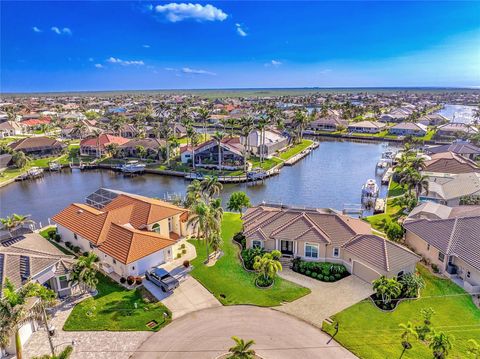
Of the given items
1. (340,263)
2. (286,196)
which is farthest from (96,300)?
(286,196)

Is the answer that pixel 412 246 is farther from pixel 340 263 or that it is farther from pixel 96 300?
pixel 96 300

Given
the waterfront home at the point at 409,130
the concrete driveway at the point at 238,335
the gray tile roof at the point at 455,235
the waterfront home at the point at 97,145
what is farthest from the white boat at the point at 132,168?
the waterfront home at the point at 409,130

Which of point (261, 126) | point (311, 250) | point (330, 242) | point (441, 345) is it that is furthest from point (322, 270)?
point (261, 126)

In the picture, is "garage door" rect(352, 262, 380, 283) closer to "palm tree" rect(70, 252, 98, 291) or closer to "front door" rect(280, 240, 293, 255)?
"front door" rect(280, 240, 293, 255)

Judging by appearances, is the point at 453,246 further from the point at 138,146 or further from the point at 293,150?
the point at 138,146

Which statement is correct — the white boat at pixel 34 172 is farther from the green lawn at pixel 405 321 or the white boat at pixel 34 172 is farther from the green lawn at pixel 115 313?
the green lawn at pixel 405 321

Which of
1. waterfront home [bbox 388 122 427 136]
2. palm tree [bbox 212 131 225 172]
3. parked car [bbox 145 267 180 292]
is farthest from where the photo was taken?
waterfront home [bbox 388 122 427 136]

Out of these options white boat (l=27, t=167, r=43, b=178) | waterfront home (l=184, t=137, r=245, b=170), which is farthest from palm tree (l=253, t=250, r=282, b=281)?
white boat (l=27, t=167, r=43, b=178)
